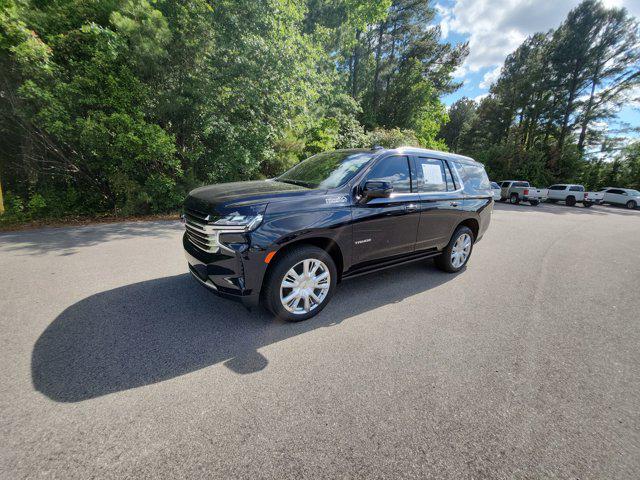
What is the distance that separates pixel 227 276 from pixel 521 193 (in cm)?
2468

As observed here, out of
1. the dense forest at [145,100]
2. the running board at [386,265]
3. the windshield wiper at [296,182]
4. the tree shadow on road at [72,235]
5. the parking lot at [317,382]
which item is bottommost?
the parking lot at [317,382]

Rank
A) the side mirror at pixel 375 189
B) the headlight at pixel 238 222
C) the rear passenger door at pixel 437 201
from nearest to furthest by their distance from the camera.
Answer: the headlight at pixel 238 222 → the side mirror at pixel 375 189 → the rear passenger door at pixel 437 201

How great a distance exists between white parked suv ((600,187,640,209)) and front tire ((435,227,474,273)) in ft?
96.9

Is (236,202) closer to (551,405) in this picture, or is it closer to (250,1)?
(551,405)

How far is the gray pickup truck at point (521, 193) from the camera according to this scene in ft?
69.5

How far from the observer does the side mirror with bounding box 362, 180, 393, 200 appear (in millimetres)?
3266

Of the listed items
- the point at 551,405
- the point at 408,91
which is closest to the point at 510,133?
the point at 408,91

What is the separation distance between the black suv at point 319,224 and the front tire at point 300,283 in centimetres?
1

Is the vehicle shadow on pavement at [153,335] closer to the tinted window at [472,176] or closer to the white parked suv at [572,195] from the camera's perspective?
the tinted window at [472,176]

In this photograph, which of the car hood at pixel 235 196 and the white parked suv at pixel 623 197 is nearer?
the car hood at pixel 235 196

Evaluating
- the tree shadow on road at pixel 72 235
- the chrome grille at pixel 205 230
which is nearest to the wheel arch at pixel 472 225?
the chrome grille at pixel 205 230

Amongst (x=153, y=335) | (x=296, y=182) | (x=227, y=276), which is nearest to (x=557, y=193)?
(x=296, y=182)

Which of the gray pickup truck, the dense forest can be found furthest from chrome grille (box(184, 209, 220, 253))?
the gray pickup truck

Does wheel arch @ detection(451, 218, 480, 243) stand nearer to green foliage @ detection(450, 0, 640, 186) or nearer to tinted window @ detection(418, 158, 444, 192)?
tinted window @ detection(418, 158, 444, 192)
